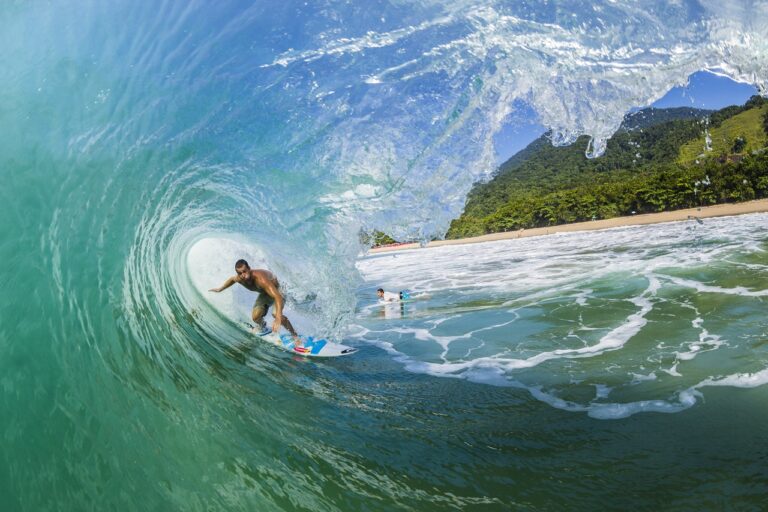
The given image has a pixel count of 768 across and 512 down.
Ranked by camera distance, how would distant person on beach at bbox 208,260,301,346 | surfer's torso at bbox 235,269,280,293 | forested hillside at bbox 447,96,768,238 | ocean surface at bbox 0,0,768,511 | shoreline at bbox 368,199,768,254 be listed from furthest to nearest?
forested hillside at bbox 447,96,768,238, shoreline at bbox 368,199,768,254, surfer's torso at bbox 235,269,280,293, distant person on beach at bbox 208,260,301,346, ocean surface at bbox 0,0,768,511

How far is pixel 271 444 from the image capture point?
15.4 feet

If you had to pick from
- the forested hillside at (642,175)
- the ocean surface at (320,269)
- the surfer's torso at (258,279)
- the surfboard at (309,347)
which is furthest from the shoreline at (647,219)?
the surfer's torso at (258,279)

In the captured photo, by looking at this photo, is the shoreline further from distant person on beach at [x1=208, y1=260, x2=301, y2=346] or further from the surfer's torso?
the surfer's torso

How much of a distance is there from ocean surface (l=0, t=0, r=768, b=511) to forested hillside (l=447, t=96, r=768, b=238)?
56833 mm

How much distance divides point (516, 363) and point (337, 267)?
3.87 metres


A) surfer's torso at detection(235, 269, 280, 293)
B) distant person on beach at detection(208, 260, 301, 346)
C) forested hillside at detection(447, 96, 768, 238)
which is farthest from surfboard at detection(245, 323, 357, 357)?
forested hillside at detection(447, 96, 768, 238)

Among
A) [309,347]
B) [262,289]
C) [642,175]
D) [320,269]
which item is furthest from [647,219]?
[262,289]

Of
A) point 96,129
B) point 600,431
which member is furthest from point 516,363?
point 96,129

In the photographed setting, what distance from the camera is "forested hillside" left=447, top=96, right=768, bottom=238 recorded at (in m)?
60.1

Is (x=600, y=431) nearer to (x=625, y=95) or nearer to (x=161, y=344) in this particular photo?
(x=625, y=95)

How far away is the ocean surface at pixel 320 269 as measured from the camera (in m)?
3.99

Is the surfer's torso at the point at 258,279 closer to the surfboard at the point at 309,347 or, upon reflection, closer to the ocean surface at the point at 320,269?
the surfboard at the point at 309,347

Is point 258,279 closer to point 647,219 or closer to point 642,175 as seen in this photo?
point 647,219

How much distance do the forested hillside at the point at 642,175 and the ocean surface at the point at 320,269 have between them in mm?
56833
